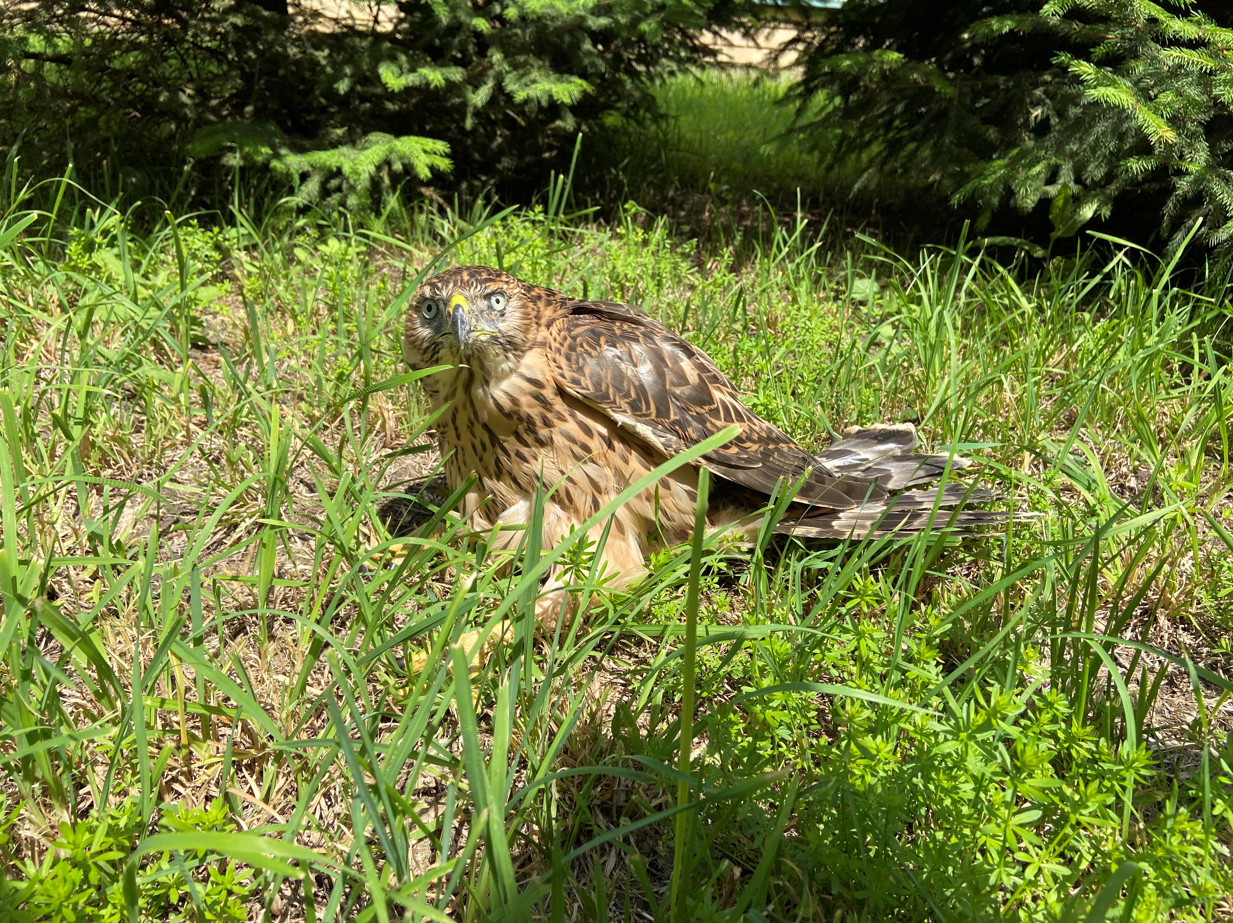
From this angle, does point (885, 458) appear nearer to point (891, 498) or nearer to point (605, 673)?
point (891, 498)

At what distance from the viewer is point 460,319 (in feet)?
8.71

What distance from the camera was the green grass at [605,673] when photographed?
164cm

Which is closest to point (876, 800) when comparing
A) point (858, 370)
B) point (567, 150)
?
point (858, 370)

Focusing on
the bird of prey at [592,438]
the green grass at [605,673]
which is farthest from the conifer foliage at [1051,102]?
the bird of prey at [592,438]

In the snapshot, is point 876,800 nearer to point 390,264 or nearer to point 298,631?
point 298,631

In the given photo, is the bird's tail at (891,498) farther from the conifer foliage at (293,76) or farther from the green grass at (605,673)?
the conifer foliage at (293,76)

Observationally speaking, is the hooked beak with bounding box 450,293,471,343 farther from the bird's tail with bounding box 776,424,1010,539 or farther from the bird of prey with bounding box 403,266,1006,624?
the bird's tail with bounding box 776,424,1010,539

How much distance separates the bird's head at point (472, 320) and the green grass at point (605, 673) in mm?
333

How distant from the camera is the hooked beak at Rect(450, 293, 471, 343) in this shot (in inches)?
104

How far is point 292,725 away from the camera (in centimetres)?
212

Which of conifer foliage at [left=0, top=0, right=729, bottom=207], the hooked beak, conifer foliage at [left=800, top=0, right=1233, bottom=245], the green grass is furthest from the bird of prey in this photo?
conifer foliage at [left=0, top=0, right=729, bottom=207]

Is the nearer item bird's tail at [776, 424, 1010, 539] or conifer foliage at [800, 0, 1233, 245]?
bird's tail at [776, 424, 1010, 539]

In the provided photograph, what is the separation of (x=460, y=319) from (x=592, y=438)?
58 centimetres

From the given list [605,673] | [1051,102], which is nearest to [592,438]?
[605,673]
